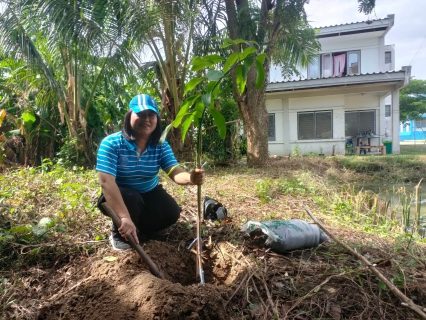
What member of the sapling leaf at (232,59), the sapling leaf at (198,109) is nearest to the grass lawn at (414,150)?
the sapling leaf at (198,109)

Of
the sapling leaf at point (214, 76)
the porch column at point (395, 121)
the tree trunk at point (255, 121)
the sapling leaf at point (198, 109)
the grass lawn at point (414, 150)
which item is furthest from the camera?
the grass lawn at point (414, 150)

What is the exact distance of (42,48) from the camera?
6688mm

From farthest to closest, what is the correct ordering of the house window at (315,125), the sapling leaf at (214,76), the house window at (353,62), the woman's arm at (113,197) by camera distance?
1. the house window at (353,62)
2. the house window at (315,125)
3. the woman's arm at (113,197)
4. the sapling leaf at (214,76)

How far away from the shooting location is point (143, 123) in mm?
2217

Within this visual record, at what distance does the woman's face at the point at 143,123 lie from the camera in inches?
86.2

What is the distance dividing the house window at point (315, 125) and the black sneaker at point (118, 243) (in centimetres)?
1082

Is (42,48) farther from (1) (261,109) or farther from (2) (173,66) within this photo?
(1) (261,109)

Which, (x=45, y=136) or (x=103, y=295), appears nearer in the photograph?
(x=103, y=295)

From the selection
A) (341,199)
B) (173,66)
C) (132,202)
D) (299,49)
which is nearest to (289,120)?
(299,49)

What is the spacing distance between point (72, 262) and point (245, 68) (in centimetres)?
182

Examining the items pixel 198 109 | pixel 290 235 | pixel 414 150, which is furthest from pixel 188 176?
pixel 414 150

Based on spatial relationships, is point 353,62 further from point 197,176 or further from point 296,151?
Answer: point 197,176

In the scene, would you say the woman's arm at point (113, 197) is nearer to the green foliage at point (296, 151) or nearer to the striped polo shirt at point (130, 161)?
the striped polo shirt at point (130, 161)

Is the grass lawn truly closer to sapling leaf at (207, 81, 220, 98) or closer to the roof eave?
the roof eave
